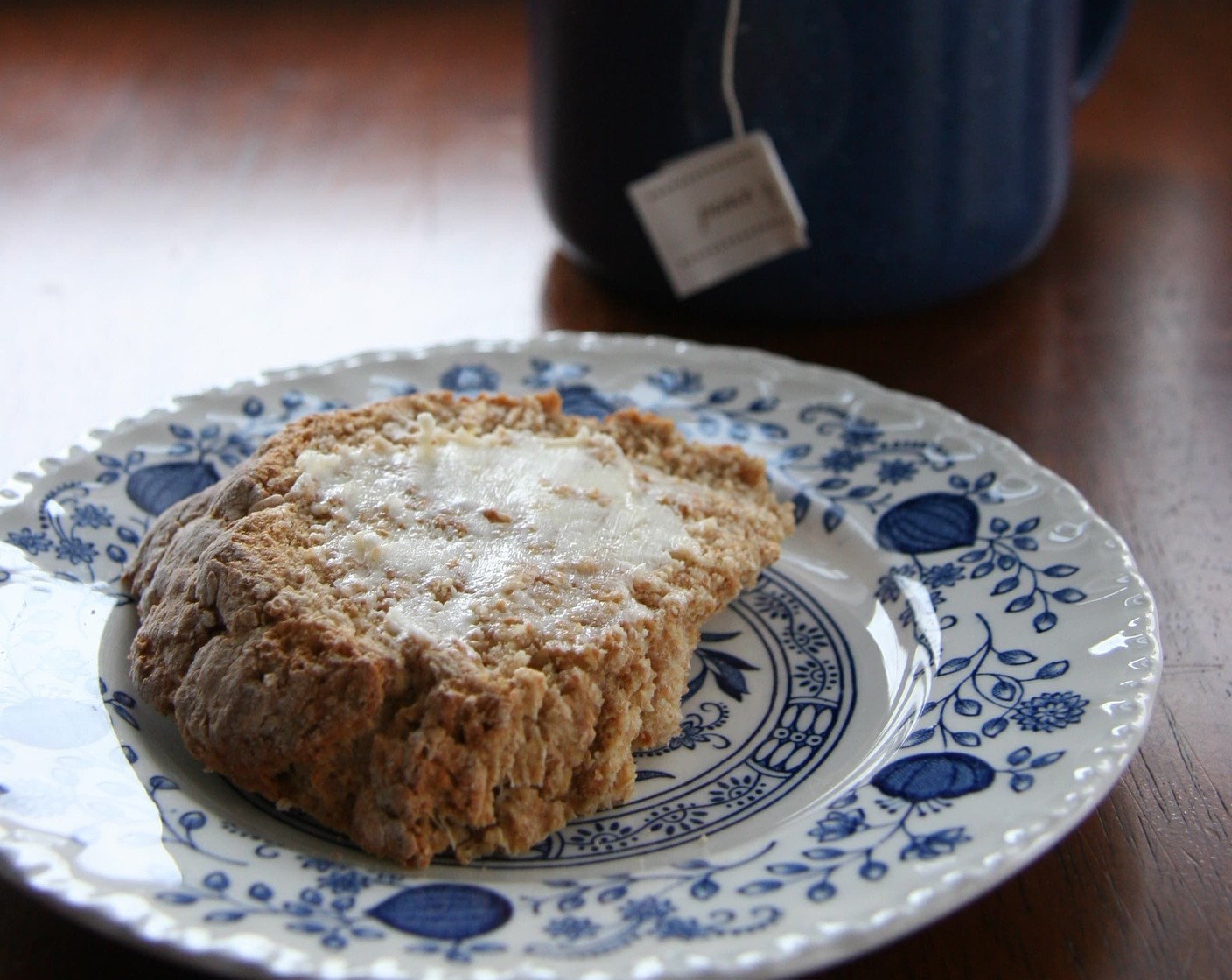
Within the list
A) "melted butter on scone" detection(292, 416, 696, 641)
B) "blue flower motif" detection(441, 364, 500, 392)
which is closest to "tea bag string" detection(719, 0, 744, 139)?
"blue flower motif" detection(441, 364, 500, 392)

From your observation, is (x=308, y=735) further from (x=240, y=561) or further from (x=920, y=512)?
(x=920, y=512)

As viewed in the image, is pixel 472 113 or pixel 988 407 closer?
pixel 988 407

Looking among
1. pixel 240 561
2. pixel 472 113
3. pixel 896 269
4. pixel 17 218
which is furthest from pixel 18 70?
pixel 240 561

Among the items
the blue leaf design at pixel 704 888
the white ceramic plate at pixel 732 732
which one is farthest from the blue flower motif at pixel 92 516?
the blue leaf design at pixel 704 888

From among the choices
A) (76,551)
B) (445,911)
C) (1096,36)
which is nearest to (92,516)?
(76,551)

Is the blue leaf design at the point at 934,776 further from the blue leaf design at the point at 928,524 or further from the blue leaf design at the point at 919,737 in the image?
the blue leaf design at the point at 928,524

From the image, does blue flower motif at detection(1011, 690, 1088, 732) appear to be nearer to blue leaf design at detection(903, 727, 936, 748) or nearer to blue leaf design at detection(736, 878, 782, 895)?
blue leaf design at detection(903, 727, 936, 748)
